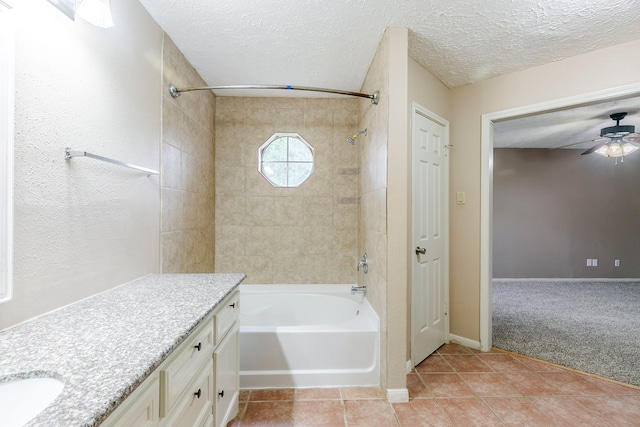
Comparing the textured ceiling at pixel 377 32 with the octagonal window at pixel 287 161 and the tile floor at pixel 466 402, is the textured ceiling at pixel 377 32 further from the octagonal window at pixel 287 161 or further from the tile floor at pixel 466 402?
the tile floor at pixel 466 402

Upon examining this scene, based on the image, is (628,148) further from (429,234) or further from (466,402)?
(466,402)

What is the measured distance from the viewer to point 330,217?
2.94m

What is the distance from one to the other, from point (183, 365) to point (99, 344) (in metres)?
0.28

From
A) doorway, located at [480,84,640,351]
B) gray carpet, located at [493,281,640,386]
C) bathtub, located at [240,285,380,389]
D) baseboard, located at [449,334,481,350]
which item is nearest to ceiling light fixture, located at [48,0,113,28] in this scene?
bathtub, located at [240,285,380,389]

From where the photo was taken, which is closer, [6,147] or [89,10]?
[6,147]

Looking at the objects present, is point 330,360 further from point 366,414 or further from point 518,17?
point 518,17

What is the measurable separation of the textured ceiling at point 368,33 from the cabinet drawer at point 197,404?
6.09ft

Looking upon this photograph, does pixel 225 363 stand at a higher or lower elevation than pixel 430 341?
higher

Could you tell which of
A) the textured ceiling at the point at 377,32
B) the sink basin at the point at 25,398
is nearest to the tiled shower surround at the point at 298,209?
the textured ceiling at the point at 377,32

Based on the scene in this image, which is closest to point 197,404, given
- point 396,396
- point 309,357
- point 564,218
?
point 309,357

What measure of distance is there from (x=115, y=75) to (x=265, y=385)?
2.01 m

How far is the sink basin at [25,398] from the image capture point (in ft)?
2.05

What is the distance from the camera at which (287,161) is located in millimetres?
2982

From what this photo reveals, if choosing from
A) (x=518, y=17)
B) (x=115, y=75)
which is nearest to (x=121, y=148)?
(x=115, y=75)
